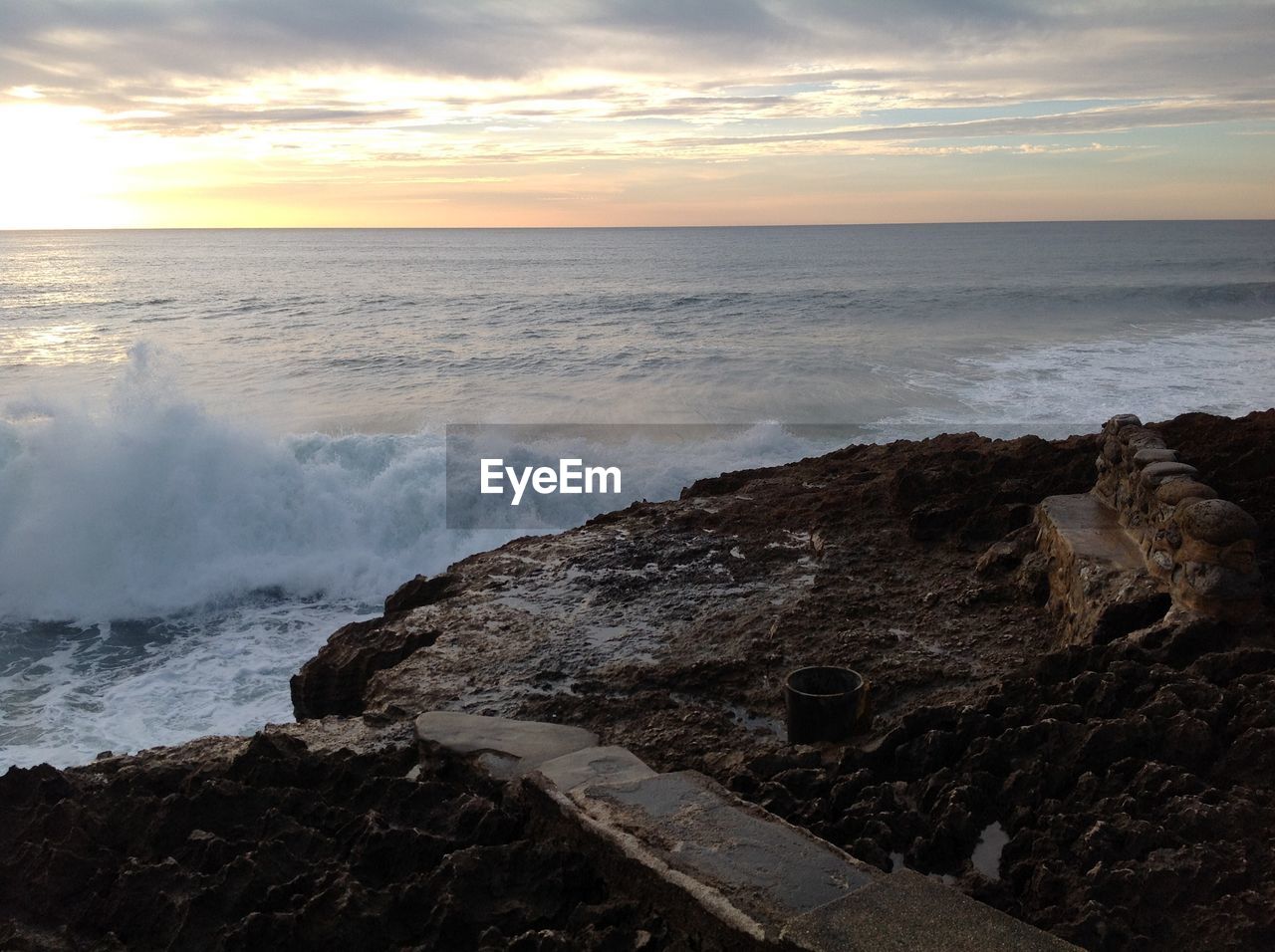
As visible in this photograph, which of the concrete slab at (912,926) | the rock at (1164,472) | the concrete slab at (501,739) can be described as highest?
the rock at (1164,472)

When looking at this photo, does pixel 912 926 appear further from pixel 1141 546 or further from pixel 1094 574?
pixel 1141 546

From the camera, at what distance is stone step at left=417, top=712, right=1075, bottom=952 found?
2.79m

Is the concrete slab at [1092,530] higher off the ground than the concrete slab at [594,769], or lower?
higher

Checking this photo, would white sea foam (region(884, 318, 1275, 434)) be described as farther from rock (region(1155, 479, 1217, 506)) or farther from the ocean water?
rock (region(1155, 479, 1217, 506))

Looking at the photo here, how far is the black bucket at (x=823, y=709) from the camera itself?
4.40 meters

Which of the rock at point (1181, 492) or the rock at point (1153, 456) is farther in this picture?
the rock at point (1153, 456)

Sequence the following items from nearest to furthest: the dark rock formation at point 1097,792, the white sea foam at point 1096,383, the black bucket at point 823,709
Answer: the dark rock formation at point 1097,792 < the black bucket at point 823,709 < the white sea foam at point 1096,383

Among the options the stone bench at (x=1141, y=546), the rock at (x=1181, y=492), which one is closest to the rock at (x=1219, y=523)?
the stone bench at (x=1141, y=546)

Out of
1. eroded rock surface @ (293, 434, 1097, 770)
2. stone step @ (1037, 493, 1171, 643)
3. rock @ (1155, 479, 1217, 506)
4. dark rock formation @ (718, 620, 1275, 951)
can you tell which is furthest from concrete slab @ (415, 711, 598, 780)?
rock @ (1155, 479, 1217, 506)

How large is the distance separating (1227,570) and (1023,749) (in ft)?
4.24

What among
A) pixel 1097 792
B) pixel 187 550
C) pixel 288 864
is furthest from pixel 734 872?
pixel 187 550

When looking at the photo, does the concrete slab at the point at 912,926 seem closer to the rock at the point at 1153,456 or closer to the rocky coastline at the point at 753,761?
the rocky coastline at the point at 753,761

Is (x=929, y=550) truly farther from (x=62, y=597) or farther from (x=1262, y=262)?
(x=1262, y=262)

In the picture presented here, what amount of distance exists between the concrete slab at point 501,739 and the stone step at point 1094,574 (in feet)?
8.25
